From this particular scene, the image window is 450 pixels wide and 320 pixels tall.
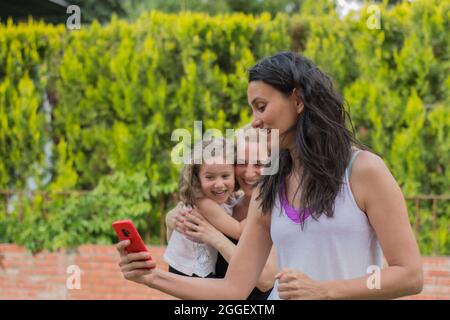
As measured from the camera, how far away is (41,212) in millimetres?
6906

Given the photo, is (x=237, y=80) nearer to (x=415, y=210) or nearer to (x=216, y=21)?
(x=216, y=21)

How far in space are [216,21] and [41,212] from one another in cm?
249

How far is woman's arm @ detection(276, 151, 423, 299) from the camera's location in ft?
6.73

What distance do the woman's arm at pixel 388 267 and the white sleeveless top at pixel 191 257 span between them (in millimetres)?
1025

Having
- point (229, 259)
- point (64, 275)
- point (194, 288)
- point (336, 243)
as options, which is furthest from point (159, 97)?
point (336, 243)

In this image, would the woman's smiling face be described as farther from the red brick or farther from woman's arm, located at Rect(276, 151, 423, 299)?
the red brick

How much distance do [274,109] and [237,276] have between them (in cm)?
62

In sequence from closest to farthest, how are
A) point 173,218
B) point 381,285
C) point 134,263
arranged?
point 381,285 → point 134,263 → point 173,218

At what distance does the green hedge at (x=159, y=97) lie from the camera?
20.6ft

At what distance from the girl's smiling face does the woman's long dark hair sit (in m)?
0.82

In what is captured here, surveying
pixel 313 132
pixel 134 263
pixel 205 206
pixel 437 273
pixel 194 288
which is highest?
pixel 313 132

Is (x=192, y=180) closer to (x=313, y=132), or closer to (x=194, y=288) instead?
(x=194, y=288)

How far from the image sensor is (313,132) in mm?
2188
